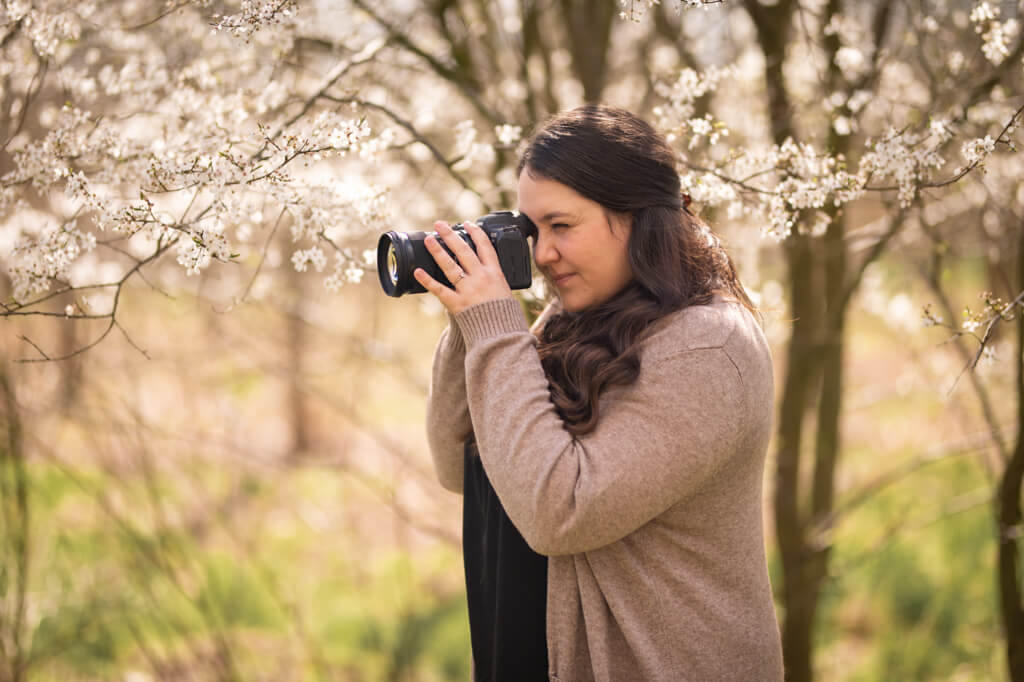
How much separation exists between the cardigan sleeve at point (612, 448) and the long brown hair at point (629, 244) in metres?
0.08

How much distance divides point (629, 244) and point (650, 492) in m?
0.42

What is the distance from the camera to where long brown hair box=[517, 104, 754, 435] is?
48.8 inches

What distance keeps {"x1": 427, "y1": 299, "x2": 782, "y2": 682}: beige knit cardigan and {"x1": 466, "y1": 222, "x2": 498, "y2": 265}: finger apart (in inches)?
3.4

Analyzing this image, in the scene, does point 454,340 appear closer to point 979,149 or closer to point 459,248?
point 459,248

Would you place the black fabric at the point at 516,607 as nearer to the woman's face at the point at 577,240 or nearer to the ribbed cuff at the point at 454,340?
the ribbed cuff at the point at 454,340

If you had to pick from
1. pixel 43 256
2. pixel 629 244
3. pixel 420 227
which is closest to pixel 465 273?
pixel 629 244

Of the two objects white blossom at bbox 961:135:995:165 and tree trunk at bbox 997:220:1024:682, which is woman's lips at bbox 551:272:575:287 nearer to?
white blossom at bbox 961:135:995:165

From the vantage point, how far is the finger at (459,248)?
4.13ft

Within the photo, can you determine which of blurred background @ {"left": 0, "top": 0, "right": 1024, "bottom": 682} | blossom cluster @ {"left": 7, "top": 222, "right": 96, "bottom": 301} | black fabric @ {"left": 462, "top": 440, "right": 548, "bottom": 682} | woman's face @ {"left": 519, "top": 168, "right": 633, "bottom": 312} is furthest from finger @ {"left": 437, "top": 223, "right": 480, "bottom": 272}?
blossom cluster @ {"left": 7, "top": 222, "right": 96, "bottom": 301}

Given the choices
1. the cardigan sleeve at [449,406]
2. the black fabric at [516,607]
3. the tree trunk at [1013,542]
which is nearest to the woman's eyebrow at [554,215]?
the cardigan sleeve at [449,406]

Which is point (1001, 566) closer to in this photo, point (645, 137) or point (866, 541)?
point (645, 137)

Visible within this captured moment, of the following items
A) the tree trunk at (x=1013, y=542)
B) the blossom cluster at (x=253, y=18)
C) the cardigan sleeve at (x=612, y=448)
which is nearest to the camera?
the cardigan sleeve at (x=612, y=448)

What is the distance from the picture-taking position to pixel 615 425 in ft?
3.74

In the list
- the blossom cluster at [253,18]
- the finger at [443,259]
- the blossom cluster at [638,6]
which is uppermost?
the blossom cluster at [253,18]
